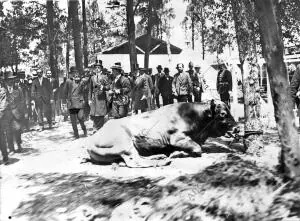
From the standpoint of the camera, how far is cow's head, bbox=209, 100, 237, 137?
7.66 meters

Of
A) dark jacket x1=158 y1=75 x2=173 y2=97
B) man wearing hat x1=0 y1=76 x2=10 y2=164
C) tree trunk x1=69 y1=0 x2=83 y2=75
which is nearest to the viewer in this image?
man wearing hat x1=0 y1=76 x2=10 y2=164

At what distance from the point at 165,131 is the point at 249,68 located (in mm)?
2148

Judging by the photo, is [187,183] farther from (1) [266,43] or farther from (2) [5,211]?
(2) [5,211]

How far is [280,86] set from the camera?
5.25 m

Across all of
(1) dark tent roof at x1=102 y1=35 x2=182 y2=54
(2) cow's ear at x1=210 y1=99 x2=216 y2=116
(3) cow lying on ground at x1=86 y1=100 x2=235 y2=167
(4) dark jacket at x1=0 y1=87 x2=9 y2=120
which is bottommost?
(3) cow lying on ground at x1=86 y1=100 x2=235 y2=167

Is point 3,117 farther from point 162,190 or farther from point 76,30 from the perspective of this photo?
Answer: point 76,30

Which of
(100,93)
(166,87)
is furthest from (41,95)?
(166,87)

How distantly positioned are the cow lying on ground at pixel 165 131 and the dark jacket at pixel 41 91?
25.1 feet

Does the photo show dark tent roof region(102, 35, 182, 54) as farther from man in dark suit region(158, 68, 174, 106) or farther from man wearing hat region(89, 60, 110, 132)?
man wearing hat region(89, 60, 110, 132)

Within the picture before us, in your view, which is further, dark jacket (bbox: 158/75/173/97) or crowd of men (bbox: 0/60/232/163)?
dark jacket (bbox: 158/75/173/97)

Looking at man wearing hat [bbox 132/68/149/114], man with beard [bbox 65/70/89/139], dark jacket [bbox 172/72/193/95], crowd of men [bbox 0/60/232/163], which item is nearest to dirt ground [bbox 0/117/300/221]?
crowd of men [bbox 0/60/232/163]

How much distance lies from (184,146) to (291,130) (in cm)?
258

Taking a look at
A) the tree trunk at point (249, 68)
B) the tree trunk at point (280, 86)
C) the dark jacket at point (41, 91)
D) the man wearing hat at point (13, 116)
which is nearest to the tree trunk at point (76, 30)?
the dark jacket at point (41, 91)

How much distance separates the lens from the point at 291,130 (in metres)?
5.29
